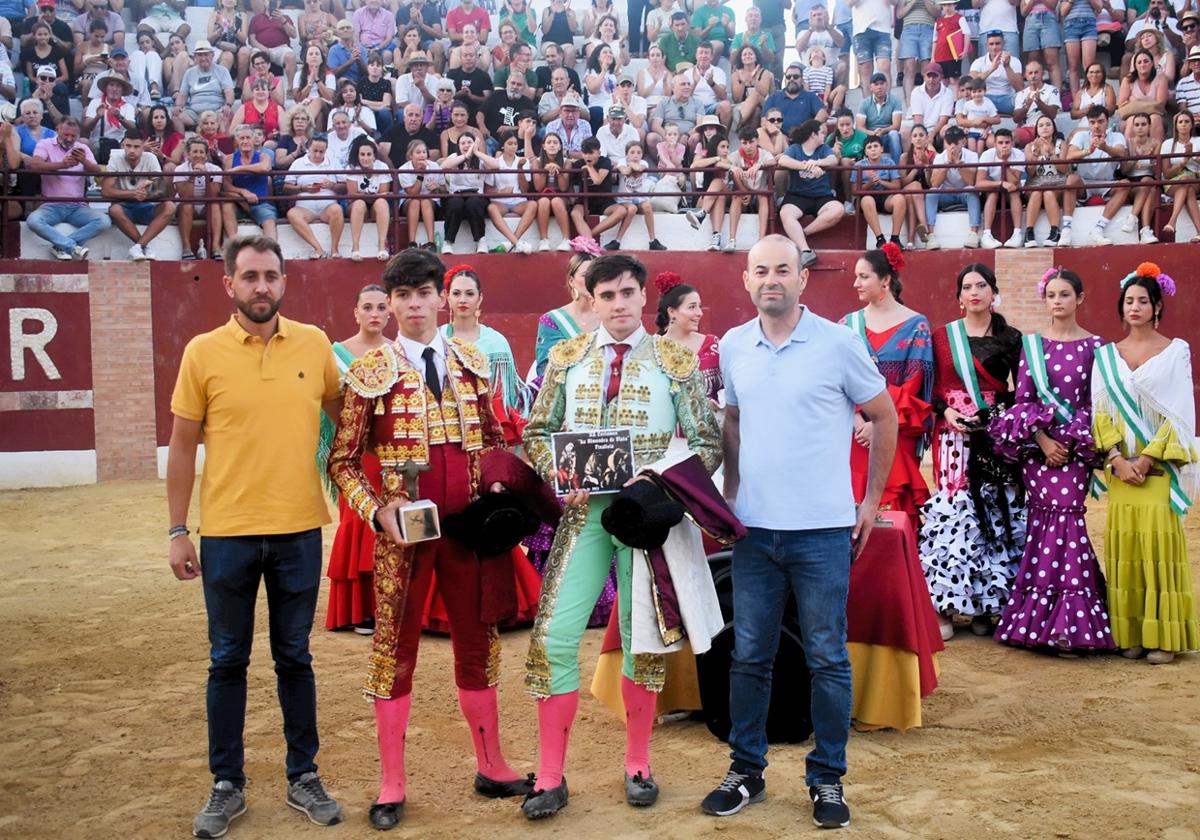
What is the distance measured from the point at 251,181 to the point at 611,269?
1024cm

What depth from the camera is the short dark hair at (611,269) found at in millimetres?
4465

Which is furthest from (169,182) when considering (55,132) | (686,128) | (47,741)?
(47,741)

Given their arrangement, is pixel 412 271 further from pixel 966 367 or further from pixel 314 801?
pixel 966 367

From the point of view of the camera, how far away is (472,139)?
13.8 m

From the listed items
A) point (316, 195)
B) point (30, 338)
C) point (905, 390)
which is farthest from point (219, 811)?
point (316, 195)

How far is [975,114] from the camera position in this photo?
14.6m

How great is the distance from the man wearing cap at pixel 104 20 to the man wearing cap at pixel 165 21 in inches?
11.0

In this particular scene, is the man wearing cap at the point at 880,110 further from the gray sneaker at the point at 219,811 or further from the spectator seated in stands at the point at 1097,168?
the gray sneaker at the point at 219,811

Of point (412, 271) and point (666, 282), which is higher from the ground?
point (666, 282)

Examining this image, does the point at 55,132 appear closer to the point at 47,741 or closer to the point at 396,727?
the point at 47,741

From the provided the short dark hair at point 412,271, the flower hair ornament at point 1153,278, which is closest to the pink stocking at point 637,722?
the short dark hair at point 412,271

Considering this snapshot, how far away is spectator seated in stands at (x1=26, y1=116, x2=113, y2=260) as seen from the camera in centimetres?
1326

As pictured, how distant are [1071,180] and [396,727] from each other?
11.6 meters

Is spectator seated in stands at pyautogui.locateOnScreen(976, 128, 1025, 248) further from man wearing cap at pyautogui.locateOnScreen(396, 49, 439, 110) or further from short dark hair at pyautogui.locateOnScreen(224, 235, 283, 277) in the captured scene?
short dark hair at pyautogui.locateOnScreen(224, 235, 283, 277)
